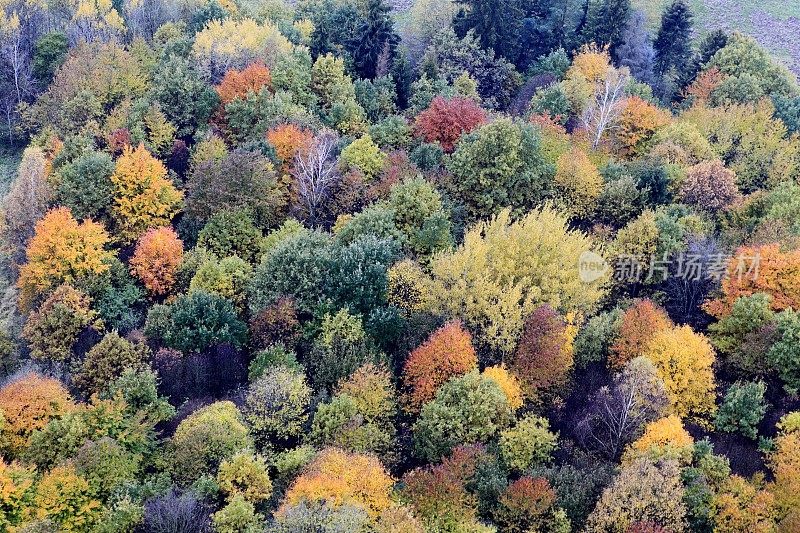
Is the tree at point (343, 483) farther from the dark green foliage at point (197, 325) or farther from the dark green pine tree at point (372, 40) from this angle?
Answer: the dark green pine tree at point (372, 40)

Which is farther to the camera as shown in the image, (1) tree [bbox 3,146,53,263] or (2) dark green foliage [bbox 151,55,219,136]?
(2) dark green foliage [bbox 151,55,219,136]

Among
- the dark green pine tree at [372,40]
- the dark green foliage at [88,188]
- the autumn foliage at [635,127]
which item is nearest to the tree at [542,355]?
the autumn foliage at [635,127]

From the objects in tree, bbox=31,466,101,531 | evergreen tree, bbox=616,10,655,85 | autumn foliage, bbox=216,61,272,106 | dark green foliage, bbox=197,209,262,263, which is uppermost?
evergreen tree, bbox=616,10,655,85

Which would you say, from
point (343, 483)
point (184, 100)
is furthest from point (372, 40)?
point (343, 483)

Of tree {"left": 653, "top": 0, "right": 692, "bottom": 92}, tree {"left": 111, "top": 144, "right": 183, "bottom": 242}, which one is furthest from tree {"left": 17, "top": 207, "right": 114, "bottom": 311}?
tree {"left": 653, "top": 0, "right": 692, "bottom": 92}

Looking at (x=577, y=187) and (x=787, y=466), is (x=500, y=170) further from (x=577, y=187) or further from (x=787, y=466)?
(x=787, y=466)

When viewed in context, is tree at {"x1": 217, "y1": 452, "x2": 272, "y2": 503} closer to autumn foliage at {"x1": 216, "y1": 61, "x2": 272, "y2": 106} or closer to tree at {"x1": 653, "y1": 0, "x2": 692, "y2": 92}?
autumn foliage at {"x1": 216, "y1": 61, "x2": 272, "y2": 106}

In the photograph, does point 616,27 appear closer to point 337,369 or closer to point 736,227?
point 736,227
